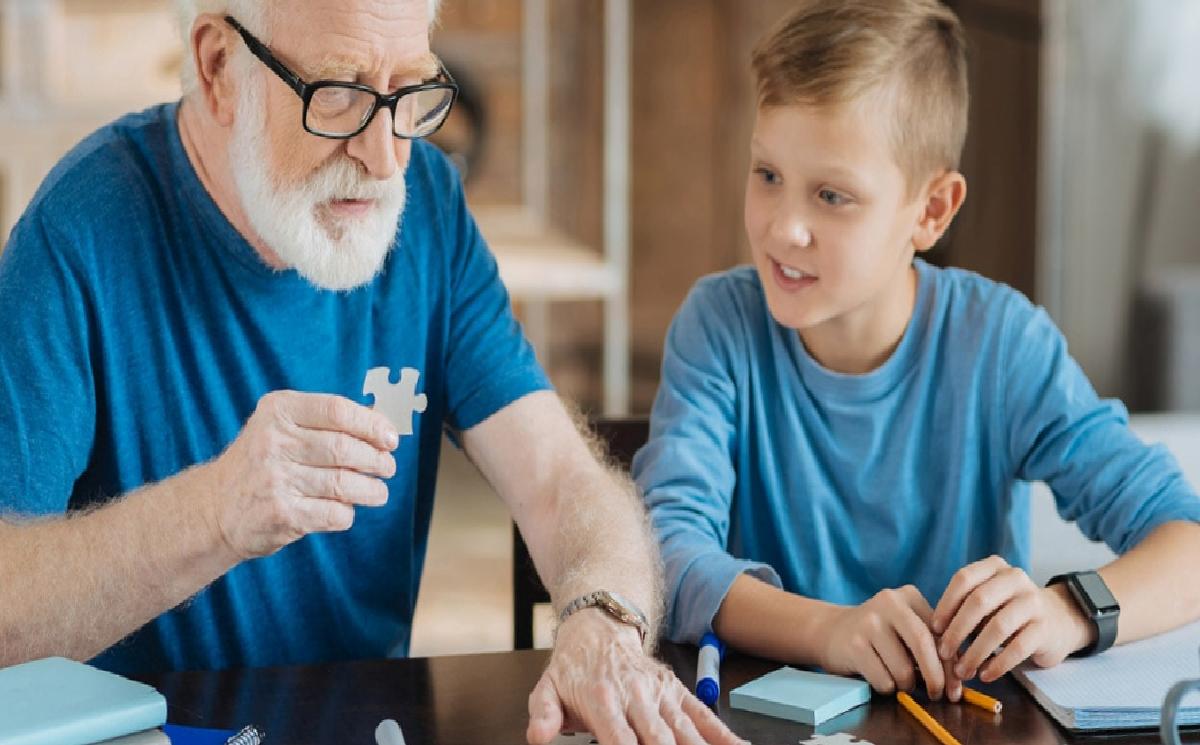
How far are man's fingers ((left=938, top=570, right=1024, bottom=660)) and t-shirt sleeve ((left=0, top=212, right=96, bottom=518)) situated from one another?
34.0 inches

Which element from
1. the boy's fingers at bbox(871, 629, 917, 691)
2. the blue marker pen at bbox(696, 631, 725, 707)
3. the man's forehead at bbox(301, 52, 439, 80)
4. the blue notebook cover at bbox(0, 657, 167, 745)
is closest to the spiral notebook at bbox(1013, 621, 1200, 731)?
the boy's fingers at bbox(871, 629, 917, 691)

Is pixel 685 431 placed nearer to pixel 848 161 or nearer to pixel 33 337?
pixel 848 161

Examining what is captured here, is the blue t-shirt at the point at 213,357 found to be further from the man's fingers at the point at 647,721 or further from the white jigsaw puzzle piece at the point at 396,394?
the man's fingers at the point at 647,721

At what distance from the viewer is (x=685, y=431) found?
164 centimetres

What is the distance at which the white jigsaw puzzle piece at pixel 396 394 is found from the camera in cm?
165

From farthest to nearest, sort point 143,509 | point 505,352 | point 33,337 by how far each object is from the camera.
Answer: point 505,352 → point 33,337 → point 143,509

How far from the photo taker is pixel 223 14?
154 centimetres

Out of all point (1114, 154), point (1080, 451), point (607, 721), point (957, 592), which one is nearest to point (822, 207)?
point (1080, 451)

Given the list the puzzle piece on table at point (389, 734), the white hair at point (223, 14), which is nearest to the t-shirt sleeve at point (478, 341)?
the white hair at point (223, 14)

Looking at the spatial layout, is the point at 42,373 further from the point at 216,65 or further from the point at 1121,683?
the point at 1121,683

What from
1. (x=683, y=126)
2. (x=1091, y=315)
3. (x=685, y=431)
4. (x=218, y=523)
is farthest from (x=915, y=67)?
(x=683, y=126)

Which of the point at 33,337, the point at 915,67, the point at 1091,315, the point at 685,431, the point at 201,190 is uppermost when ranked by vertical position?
the point at 915,67

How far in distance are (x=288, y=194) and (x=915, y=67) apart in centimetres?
72

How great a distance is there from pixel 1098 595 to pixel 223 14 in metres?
1.05
